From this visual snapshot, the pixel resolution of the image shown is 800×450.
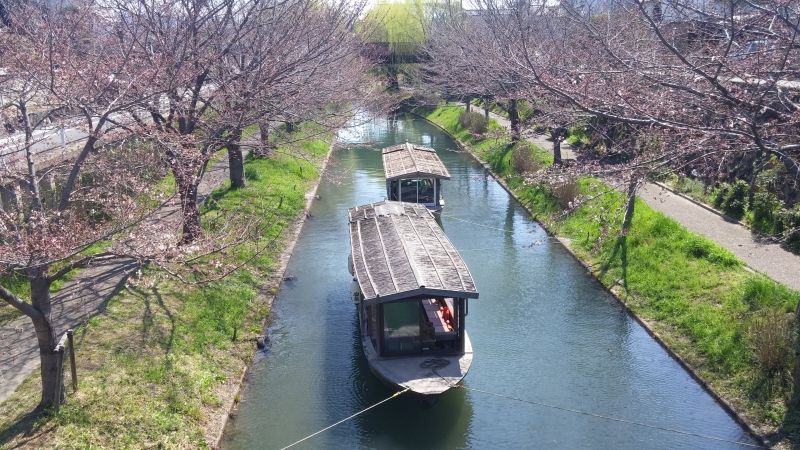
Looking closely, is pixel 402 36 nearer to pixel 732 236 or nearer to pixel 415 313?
pixel 732 236

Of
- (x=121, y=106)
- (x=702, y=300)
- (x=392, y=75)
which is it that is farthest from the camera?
(x=392, y=75)

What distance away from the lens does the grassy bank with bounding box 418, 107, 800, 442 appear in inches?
504

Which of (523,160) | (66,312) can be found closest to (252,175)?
(523,160)

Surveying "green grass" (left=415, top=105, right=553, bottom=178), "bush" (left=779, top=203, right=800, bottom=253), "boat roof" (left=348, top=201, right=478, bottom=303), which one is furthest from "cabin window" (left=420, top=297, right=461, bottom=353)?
"bush" (left=779, top=203, right=800, bottom=253)

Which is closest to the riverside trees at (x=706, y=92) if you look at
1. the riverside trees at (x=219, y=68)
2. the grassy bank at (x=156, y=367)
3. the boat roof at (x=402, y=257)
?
the boat roof at (x=402, y=257)

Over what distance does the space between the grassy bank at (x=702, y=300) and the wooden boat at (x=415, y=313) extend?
272 cm

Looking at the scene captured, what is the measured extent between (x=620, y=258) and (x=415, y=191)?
8086 mm

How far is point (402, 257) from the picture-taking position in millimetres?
14797

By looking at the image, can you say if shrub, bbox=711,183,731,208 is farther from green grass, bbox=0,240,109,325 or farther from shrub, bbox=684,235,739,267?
green grass, bbox=0,240,109,325

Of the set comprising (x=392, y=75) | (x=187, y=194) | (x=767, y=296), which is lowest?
(x=767, y=296)

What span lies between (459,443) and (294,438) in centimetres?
310

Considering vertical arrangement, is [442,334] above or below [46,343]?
below

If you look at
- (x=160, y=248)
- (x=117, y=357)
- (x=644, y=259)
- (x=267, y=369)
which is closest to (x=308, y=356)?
(x=267, y=369)

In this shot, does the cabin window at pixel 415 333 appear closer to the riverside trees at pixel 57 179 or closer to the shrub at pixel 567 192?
the riverside trees at pixel 57 179
